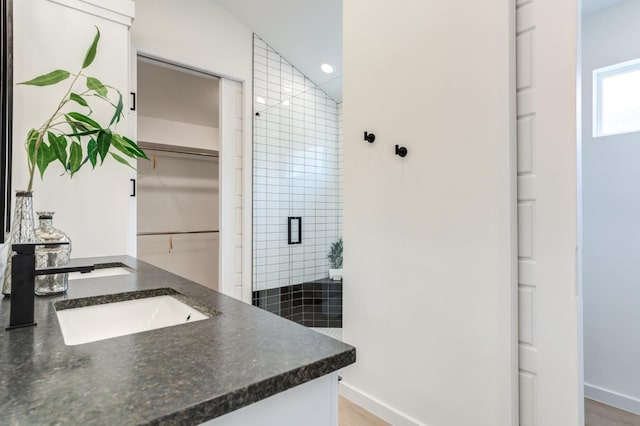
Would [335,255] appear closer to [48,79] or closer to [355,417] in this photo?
[355,417]

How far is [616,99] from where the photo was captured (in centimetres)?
200

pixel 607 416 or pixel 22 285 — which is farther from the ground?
pixel 22 285

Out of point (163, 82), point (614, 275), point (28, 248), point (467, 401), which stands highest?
point (163, 82)

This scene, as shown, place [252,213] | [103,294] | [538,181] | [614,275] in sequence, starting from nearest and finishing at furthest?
[103,294] < [538,181] < [614,275] < [252,213]

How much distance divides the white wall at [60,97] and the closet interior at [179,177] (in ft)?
4.65

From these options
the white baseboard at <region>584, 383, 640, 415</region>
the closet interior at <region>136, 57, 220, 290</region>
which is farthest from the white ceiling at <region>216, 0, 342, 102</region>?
the white baseboard at <region>584, 383, 640, 415</region>

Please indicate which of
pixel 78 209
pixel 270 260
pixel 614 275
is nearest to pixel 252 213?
pixel 270 260

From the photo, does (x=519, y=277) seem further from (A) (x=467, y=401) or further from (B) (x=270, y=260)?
(B) (x=270, y=260)

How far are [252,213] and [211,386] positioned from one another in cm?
261

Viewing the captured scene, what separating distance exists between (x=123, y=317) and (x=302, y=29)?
257 centimetres

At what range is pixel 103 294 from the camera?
97 cm

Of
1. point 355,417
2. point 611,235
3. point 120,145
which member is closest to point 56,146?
point 120,145

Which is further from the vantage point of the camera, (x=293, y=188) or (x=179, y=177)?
(x=179, y=177)

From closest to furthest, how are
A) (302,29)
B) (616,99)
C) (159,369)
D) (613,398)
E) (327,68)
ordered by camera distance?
1. (159,369)
2. (613,398)
3. (616,99)
4. (302,29)
5. (327,68)
